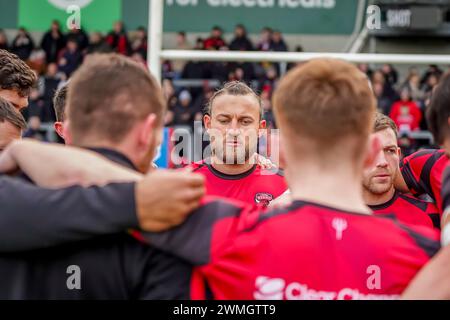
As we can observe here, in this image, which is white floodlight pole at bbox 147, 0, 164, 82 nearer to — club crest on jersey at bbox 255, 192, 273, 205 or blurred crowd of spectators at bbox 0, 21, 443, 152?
club crest on jersey at bbox 255, 192, 273, 205

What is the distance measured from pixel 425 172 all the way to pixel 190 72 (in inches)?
455

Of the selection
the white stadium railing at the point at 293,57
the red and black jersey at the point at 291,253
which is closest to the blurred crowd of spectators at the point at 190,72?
the white stadium railing at the point at 293,57

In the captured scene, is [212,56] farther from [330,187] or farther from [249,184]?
[330,187]

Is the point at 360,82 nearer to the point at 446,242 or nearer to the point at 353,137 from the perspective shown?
the point at 353,137

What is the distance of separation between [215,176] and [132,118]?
2855 millimetres

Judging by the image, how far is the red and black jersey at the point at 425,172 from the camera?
A: 375 cm

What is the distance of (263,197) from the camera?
4695 millimetres

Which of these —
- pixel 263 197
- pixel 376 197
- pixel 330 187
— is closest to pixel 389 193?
pixel 376 197

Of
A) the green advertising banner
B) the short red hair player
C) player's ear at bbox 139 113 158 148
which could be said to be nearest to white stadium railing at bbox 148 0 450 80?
the short red hair player

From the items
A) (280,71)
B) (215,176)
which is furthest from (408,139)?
(215,176)

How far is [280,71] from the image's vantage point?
15.7 metres

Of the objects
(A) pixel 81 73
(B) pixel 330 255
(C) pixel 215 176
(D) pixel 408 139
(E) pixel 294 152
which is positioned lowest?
(D) pixel 408 139

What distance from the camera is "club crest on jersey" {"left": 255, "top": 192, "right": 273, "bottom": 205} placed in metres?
4.66

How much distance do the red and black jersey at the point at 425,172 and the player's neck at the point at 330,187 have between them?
6.17ft
